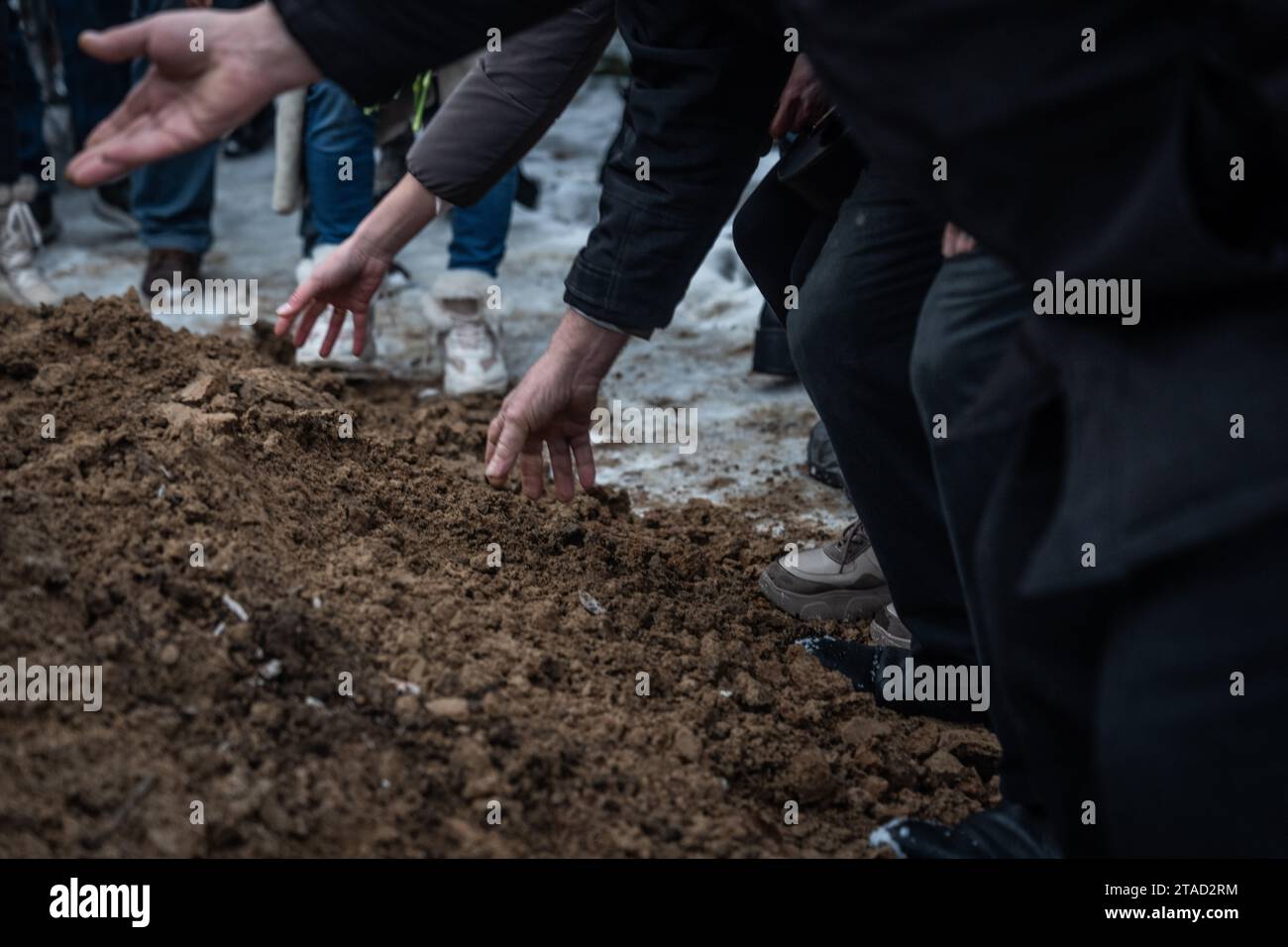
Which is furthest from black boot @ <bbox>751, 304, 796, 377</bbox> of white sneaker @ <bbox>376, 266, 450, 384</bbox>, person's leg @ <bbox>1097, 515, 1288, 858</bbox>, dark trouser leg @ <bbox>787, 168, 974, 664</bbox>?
person's leg @ <bbox>1097, 515, 1288, 858</bbox>

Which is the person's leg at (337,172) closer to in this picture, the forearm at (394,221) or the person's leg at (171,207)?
the person's leg at (171,207)

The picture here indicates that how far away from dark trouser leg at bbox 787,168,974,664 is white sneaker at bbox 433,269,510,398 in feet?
5.49

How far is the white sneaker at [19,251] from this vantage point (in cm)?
399

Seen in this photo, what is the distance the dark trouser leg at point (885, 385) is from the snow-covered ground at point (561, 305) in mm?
894

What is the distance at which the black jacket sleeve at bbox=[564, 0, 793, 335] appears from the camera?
72.8 inches

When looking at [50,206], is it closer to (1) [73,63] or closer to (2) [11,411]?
(1) [73,63]

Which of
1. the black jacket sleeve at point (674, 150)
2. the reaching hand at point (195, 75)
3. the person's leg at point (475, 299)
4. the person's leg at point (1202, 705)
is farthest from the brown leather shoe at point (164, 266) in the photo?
the person's leg at point (1202, 705)

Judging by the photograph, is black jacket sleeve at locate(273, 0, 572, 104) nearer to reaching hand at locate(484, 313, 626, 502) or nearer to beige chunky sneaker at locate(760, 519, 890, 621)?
reaching hand at locate(484, 313, 626, 502)

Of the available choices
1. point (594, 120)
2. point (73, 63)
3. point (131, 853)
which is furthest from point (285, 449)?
point (594, 120)

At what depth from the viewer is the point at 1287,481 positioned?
3.65 feet

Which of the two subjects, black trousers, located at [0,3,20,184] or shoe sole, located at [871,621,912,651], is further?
black trousers, located at [0,3,20,184]

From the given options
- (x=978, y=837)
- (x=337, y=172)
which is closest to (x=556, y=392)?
(x=978, y=837)

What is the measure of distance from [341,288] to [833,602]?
1.06 m

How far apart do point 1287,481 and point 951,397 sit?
49cm
